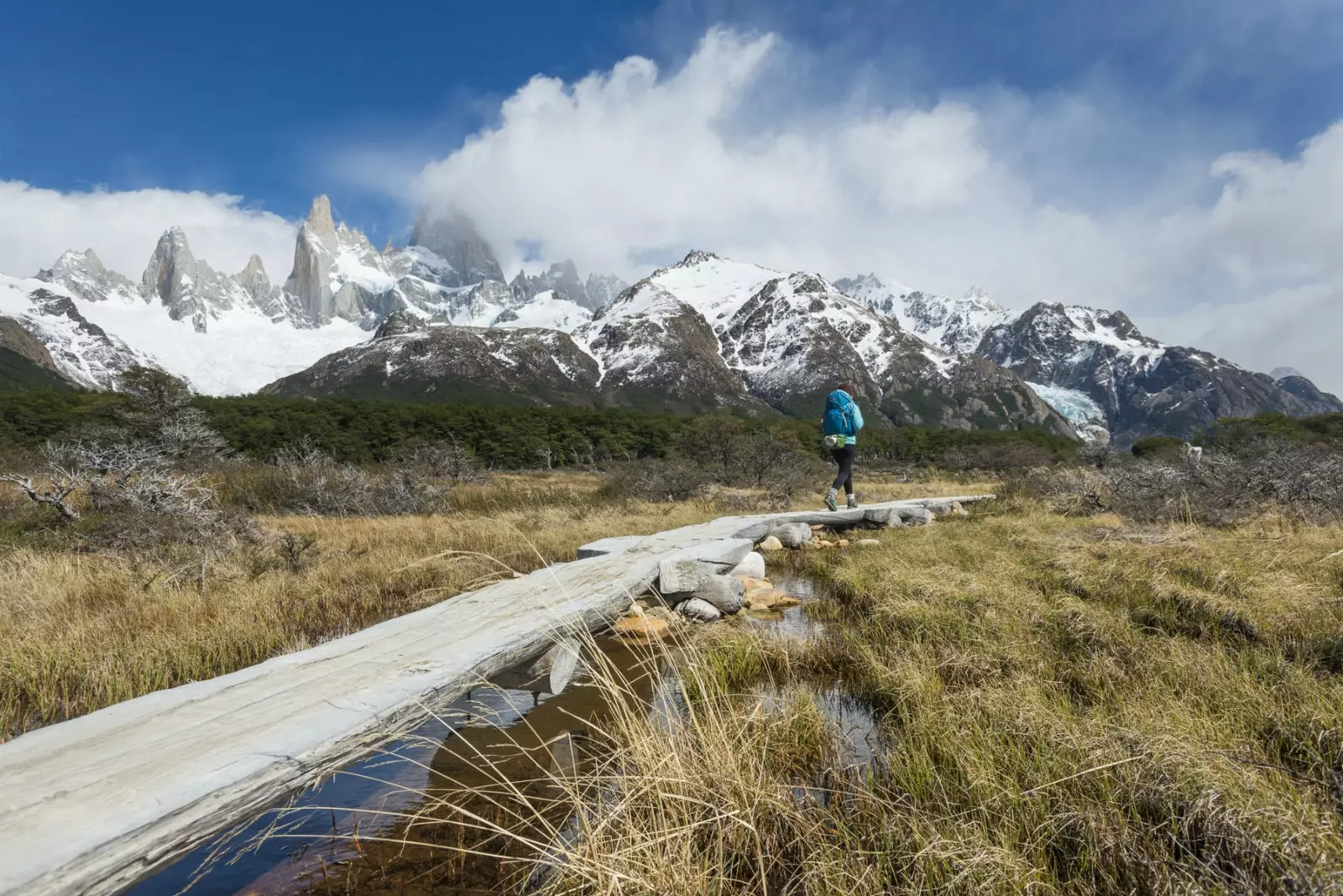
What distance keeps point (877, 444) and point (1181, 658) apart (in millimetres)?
66359

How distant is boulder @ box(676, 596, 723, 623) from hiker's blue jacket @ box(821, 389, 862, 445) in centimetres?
602

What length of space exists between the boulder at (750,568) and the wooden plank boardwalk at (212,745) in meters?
4.89

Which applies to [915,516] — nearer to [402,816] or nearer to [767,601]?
[767,601]

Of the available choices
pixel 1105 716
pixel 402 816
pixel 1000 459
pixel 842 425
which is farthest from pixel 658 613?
pixel 1000 459

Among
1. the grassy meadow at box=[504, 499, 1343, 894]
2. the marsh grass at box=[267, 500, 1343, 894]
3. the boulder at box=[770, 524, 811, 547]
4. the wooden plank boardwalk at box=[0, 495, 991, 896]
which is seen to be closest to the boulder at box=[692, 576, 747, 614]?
the grassy meadow at box=[504, 499, 1343, 894]

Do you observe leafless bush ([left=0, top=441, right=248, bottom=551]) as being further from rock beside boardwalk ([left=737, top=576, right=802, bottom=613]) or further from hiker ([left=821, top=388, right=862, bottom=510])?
hiker ([left=821, top=388, right=862, bottom=510])

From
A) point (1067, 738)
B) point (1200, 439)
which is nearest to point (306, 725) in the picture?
point (1067, 738)

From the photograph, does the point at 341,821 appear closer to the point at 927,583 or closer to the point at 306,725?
the point at 306,725

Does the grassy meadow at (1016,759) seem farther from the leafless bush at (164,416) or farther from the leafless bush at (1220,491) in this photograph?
the leafless bush at (164,416)

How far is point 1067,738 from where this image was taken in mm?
2754

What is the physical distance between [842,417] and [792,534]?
258cm

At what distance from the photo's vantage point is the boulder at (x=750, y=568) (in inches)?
360

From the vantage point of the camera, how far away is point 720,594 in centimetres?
714

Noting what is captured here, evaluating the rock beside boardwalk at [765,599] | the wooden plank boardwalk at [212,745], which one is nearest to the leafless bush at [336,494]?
the rock beside boardwalk at [765,599]
